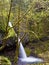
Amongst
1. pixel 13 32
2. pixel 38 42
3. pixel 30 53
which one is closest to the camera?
pixel 13 32

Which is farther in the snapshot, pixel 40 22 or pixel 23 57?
pixel 40 22

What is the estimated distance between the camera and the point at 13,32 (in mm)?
11070

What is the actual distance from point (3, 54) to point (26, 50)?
1346 mm

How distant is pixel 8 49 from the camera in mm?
11203

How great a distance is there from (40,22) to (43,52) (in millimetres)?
2196

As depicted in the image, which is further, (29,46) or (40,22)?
(40,22)

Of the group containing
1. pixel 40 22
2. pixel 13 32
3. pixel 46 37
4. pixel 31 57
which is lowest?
pixel 31 57

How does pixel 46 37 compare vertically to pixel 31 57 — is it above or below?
above

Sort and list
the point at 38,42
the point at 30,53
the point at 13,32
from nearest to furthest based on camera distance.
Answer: the point at 13,32
the point at 30,53
the point at 38,42

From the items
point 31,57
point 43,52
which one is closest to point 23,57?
point 31,57

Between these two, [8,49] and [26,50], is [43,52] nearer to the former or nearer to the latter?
[26,50]

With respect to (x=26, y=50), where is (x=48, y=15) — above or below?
above

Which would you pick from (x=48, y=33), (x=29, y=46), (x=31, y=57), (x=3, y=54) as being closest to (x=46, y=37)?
(x=48, y=33)

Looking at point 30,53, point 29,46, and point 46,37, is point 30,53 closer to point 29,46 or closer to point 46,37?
point 29,46
